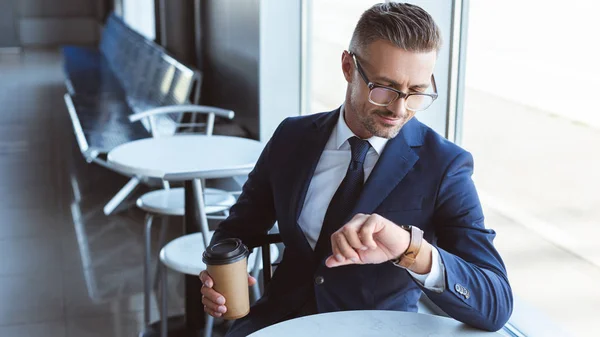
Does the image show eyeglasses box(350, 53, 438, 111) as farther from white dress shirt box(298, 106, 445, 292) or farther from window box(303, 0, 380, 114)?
window box(303, 0, 380, 114)

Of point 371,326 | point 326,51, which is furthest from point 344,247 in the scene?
point 326,51

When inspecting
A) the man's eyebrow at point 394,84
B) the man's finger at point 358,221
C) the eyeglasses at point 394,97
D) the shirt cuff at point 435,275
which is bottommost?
the shirt cuff at point 435,275

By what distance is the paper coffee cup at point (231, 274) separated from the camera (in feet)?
5.50

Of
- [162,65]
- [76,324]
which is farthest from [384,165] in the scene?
[162,65]

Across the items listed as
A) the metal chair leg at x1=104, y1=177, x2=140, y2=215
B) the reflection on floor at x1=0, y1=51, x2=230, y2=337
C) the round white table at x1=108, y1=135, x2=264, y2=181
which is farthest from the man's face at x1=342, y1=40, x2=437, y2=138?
the metal chair leg at x1=104, y1=177, x2=140, y2=215

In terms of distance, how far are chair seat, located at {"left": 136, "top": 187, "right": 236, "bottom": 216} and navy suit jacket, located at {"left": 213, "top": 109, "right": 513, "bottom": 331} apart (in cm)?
148

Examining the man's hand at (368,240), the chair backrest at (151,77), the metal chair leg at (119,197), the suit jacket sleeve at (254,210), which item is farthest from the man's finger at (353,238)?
the metal chair leg at (119,197)

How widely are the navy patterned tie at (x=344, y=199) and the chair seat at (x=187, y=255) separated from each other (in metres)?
1.00

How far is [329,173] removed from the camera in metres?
1.98

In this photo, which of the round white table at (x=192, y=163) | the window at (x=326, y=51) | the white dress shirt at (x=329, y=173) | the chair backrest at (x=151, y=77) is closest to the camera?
the white dress shirt at (x=329, y=173)

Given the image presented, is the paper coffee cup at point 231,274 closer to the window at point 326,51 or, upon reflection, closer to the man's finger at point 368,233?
the man's finger at point 368,233

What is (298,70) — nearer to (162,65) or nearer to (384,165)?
(162,65)

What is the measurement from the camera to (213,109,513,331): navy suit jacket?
1.63 meters

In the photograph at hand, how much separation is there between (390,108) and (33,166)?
207 inches
